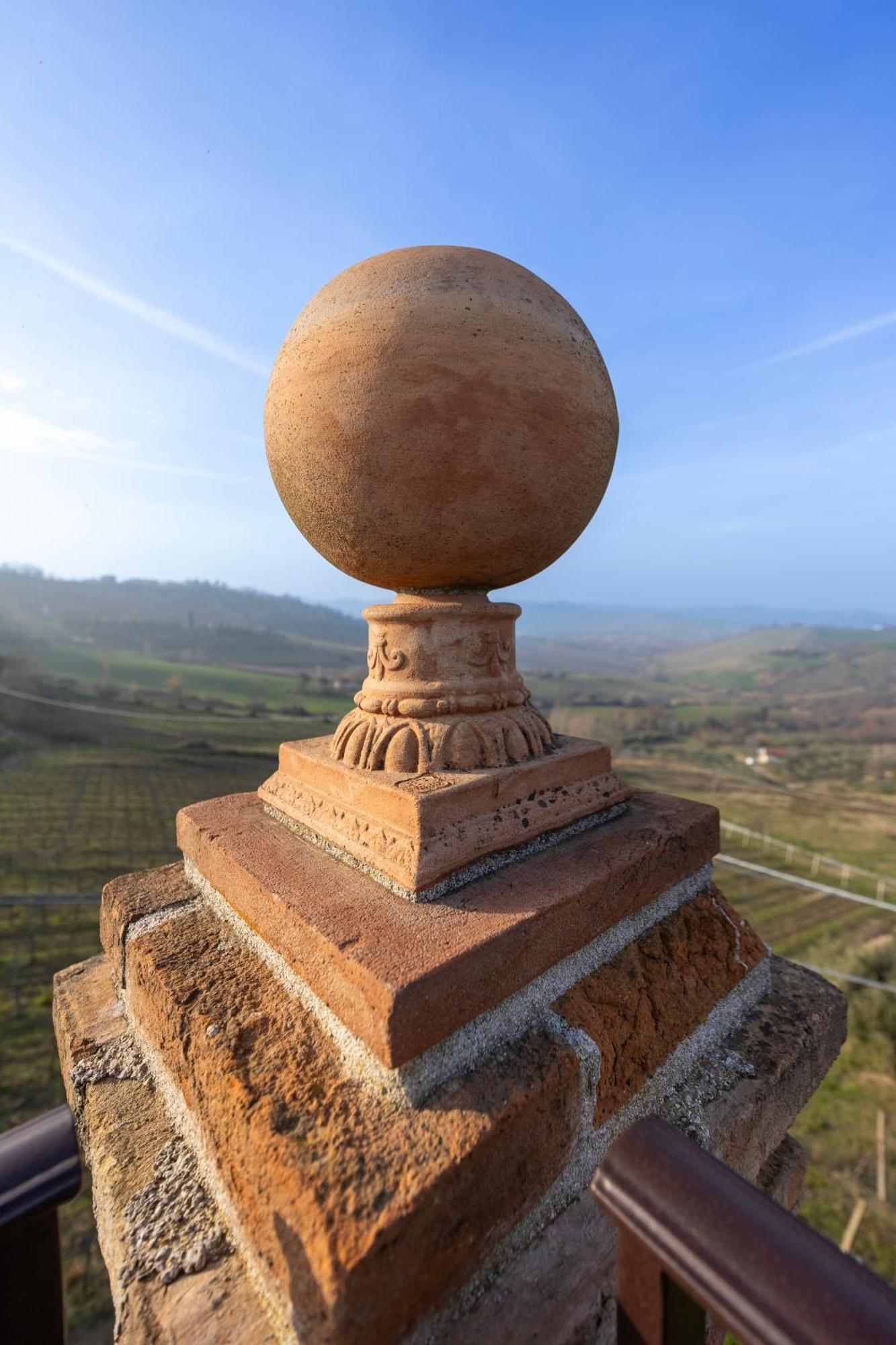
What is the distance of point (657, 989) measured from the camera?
2.22 meters

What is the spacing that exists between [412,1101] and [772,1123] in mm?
1511

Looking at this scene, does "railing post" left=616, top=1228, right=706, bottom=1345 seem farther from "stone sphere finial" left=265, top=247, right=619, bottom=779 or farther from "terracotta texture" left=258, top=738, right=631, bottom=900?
"stone sphere finial" left=265, top=247, right=619, bottom=779

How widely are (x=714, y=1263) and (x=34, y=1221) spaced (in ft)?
4.17

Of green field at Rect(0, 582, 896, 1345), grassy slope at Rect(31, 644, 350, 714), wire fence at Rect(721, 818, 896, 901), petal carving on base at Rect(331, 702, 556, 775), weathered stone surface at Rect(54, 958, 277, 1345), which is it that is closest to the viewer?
weathered stone surface at Rect(54, 958, 277, 1345)

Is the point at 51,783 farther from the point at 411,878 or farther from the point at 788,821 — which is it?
the point at 788,821

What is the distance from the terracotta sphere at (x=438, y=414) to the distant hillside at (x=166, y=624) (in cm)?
8636

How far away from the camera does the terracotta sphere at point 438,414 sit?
2131mm

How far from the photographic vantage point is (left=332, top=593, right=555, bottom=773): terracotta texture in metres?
2.43

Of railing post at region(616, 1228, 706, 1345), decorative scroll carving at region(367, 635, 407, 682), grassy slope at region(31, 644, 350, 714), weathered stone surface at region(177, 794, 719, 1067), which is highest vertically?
decorative scroll carving at region(367, 635, 407, 682)

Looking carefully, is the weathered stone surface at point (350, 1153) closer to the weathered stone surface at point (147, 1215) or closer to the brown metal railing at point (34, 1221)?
the weathered stone surface at point (147, 1215)

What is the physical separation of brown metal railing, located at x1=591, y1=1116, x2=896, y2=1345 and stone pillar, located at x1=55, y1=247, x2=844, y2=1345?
52cm

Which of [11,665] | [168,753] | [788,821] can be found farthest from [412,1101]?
[11,665]

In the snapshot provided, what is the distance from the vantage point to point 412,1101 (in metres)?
1.56

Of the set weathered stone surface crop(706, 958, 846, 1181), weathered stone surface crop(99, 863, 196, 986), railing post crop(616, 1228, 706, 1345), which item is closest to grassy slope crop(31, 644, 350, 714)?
weathered stone surface crop(99, 863, 196, 986)
